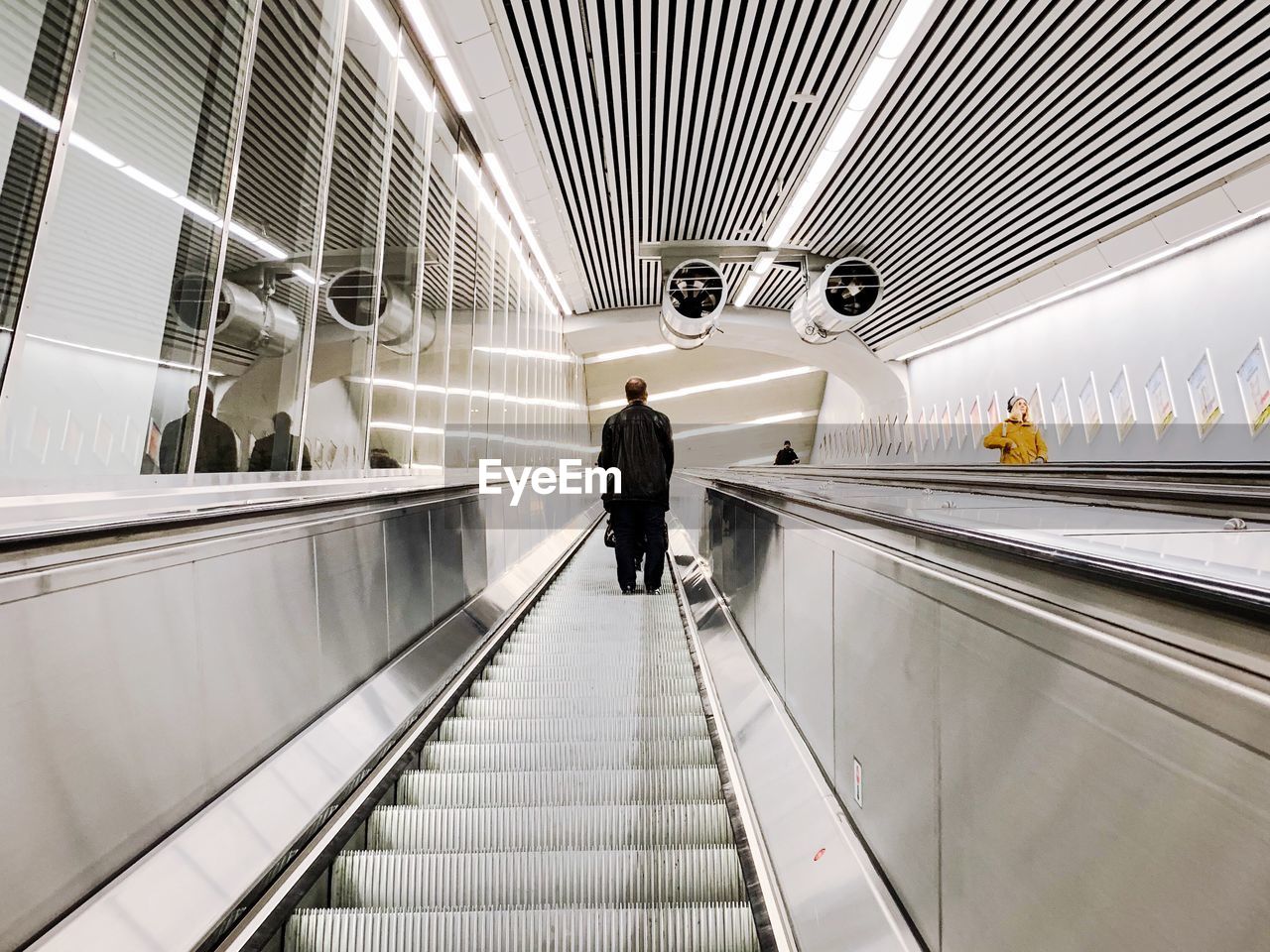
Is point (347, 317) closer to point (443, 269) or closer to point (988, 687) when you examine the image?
point (443, 269)

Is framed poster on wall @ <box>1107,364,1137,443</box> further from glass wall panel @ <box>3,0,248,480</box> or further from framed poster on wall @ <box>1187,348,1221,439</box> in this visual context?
glass wall panel @ <box>3,0,248,480</box>

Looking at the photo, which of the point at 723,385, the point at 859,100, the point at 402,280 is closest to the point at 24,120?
the point at 402,280

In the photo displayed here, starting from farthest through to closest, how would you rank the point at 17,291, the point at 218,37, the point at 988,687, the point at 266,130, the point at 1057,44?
the point at 1057,44 < the point at 266,130 < the point at 218,37 < the point at 17,291 < the point at 988,687

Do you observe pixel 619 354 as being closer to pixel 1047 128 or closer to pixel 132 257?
pixel 1047 128

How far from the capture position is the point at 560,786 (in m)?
2.67

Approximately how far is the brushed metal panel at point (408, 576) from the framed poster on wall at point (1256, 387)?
881 centimetres

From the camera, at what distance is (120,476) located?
280 cm

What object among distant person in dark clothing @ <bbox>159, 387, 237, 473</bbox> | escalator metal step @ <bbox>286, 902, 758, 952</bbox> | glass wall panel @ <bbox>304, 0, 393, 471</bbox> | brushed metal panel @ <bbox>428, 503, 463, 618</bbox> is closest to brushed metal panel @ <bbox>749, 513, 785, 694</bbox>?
escalator metal step @ <bbox>286, 902, 758, 952</bbox>

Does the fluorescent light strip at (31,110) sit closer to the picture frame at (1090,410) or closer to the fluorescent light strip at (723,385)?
the picture frame at (1090,410)

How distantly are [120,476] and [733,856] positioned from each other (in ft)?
8.35

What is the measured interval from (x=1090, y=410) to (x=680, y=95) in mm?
7806

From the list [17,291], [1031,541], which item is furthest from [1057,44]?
[17,291]

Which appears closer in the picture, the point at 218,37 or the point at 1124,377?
the point at 218,37

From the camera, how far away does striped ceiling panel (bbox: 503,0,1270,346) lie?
5.64m
